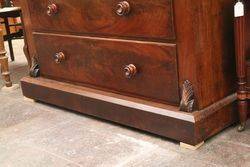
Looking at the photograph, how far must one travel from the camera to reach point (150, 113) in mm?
1651

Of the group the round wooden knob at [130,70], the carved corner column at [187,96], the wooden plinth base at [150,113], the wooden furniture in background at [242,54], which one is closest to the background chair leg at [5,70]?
the wooden plinth base at [150,113]

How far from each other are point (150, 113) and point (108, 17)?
0.47 m

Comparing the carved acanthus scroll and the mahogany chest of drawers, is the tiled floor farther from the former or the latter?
the carved acanthus scroll

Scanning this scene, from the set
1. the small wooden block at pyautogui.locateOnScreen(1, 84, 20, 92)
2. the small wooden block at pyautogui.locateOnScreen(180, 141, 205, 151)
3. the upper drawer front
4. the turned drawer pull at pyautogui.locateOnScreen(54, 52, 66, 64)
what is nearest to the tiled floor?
the small wooden block at pyautogui.locateOnScreen(180, 141, 205, 151)

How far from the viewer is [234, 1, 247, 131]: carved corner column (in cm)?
149

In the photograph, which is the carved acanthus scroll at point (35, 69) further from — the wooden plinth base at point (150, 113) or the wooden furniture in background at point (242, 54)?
the wooden furniture in background at point (242, 54)

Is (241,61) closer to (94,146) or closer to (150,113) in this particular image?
(150,113)

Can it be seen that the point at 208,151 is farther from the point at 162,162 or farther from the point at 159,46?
the point at 159,46

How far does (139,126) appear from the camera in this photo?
1.73 meters

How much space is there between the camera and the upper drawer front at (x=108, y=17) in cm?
153

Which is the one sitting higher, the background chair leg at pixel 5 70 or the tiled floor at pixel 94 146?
the background chair leg at pixel 5 70

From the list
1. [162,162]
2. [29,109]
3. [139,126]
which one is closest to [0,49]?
[29,109]

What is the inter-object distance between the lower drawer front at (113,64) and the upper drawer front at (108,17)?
4cm

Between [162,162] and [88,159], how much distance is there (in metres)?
0.30
